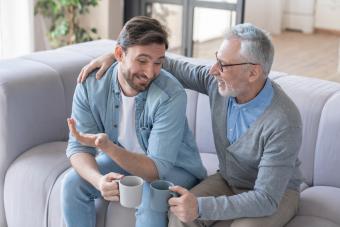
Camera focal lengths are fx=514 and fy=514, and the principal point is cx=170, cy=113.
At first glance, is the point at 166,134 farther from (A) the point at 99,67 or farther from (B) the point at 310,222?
(B) the point at 310,222

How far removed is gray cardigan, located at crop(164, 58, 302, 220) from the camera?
1.58 m

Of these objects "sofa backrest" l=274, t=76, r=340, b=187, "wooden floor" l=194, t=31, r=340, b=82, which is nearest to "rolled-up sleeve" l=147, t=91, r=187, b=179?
"sofa backrest" l=274, t=76, r=340, b=187

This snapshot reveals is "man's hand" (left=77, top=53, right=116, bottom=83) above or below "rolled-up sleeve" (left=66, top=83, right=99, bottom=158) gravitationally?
above

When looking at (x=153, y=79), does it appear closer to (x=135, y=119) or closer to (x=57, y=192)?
(x=135, y=119)

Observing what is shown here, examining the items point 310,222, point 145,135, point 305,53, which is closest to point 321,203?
point 310,222

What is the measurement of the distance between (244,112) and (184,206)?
0.41 m

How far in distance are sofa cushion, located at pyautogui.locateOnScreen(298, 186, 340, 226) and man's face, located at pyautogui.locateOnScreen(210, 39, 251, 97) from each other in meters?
0.49

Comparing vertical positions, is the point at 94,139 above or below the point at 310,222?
above

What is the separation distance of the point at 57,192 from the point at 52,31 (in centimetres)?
259

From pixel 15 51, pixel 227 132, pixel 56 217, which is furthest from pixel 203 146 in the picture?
pixel 15 51

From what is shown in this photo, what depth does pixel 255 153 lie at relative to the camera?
1691 millimetres

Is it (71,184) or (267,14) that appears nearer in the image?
(71,184)

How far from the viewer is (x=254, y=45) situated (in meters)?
1.63

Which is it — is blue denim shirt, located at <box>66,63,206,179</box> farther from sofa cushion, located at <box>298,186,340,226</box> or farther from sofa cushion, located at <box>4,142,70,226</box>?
sofa cushion, located at <box>298,186,340,226</box>
